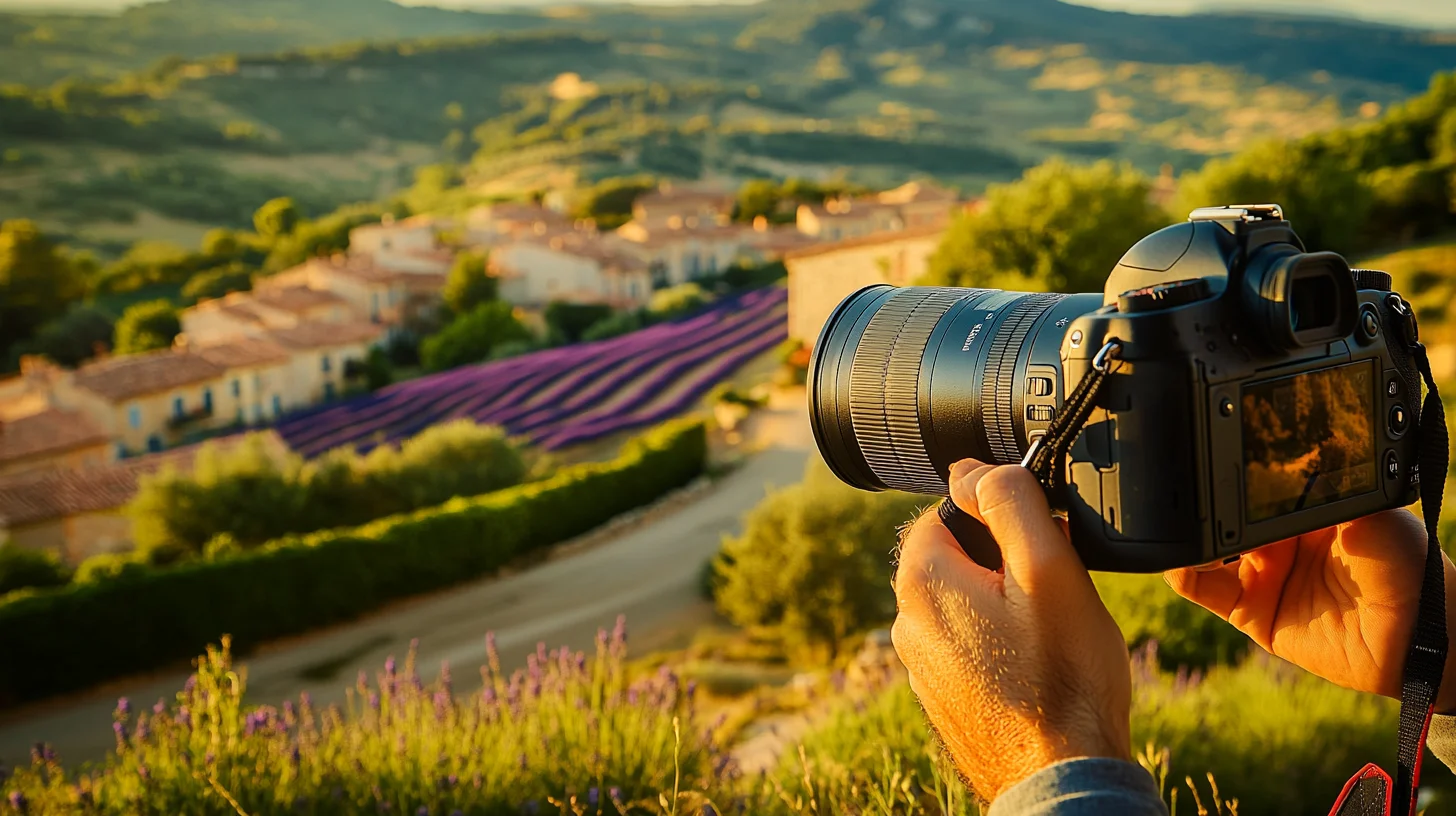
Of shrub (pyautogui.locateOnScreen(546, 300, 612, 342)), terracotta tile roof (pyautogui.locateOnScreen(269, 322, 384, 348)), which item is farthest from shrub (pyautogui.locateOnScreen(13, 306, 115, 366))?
shrub (pyautogui.locateOnScreen(546, 300, 612, 342))

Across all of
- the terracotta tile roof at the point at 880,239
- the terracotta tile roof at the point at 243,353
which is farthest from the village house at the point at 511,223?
the terracotta tile roof at the point at 880,239

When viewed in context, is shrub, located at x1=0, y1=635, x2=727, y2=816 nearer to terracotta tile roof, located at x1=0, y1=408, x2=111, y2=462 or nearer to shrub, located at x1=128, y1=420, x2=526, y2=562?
shrub, located at x1=128, y1=420, x2=526, y2=562

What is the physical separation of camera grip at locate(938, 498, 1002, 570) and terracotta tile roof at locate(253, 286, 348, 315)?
42.2m

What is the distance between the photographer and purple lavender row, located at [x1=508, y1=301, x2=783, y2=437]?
26688 mm

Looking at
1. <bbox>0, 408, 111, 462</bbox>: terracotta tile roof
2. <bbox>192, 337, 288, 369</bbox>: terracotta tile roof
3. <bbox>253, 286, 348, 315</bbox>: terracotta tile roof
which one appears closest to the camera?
<bbox>0, 408, 111, 462</bbox>: terracotta tile roof

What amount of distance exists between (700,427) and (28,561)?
973 centimetres

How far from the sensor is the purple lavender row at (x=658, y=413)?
961 inches

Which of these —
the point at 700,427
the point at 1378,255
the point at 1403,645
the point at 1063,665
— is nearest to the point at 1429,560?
the point at 1403,645

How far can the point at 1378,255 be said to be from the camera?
22828 mm

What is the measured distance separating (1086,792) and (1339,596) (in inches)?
31.0

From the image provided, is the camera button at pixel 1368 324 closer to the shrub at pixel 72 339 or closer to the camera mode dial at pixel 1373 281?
the camera mode dial at pixel 1373 281

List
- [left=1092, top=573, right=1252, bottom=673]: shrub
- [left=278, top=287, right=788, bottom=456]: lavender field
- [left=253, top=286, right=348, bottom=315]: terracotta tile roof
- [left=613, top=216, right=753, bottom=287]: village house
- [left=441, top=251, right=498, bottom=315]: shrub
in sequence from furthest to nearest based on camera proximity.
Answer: [left=613, top=216, right=753, bottom=287]: village house → [left=441, top=251, right=498, bottom=315]: shrub → [left=253, top=286, right=348, bottom=315]: terracotta tile roof → [left=278, top=287, right=788, bottom=456]: lavender field → [left=1092, top=573, right=1252, bottom=673]: shrub

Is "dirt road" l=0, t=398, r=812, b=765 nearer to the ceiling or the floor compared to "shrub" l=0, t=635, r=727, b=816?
nearer to the floor

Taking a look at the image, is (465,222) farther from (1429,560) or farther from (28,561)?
(1429,560)
